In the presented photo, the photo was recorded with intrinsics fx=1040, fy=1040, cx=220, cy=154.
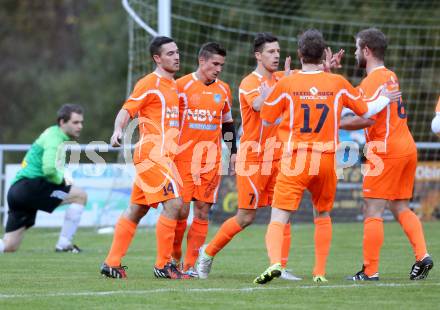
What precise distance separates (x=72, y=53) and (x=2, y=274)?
38.3 meters

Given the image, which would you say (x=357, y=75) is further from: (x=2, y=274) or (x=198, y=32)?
(x=2, y=274)

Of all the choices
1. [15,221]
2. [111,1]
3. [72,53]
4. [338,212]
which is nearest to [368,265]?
[15,221]

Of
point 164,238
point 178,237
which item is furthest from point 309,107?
point 178,237

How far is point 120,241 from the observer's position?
9.41 metres

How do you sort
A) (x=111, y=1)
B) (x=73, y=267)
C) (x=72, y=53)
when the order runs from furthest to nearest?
(x=72, y=53) < (x=111, y=1) < (x=73, y=267)

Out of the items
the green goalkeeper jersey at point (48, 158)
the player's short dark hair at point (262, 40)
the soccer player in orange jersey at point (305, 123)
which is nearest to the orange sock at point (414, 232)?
the soccer player in orange jersey at point (305, 123)

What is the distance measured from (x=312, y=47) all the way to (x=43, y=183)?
603 cm

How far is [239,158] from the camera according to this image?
9.61 m

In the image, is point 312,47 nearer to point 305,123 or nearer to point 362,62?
point 305,123

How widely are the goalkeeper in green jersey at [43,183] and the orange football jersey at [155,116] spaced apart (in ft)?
13.3

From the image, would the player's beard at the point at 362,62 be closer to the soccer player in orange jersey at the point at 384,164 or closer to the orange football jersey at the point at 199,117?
the soccer player in orange jersey at the point at 384,164

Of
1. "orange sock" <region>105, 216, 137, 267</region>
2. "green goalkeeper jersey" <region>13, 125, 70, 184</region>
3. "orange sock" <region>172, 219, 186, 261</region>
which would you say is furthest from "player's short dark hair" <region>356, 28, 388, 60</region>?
"green goalkeeper jersey" <region>13, 125, 70, 184</region>

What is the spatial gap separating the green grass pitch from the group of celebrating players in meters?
0.34

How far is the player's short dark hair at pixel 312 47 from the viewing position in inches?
332
